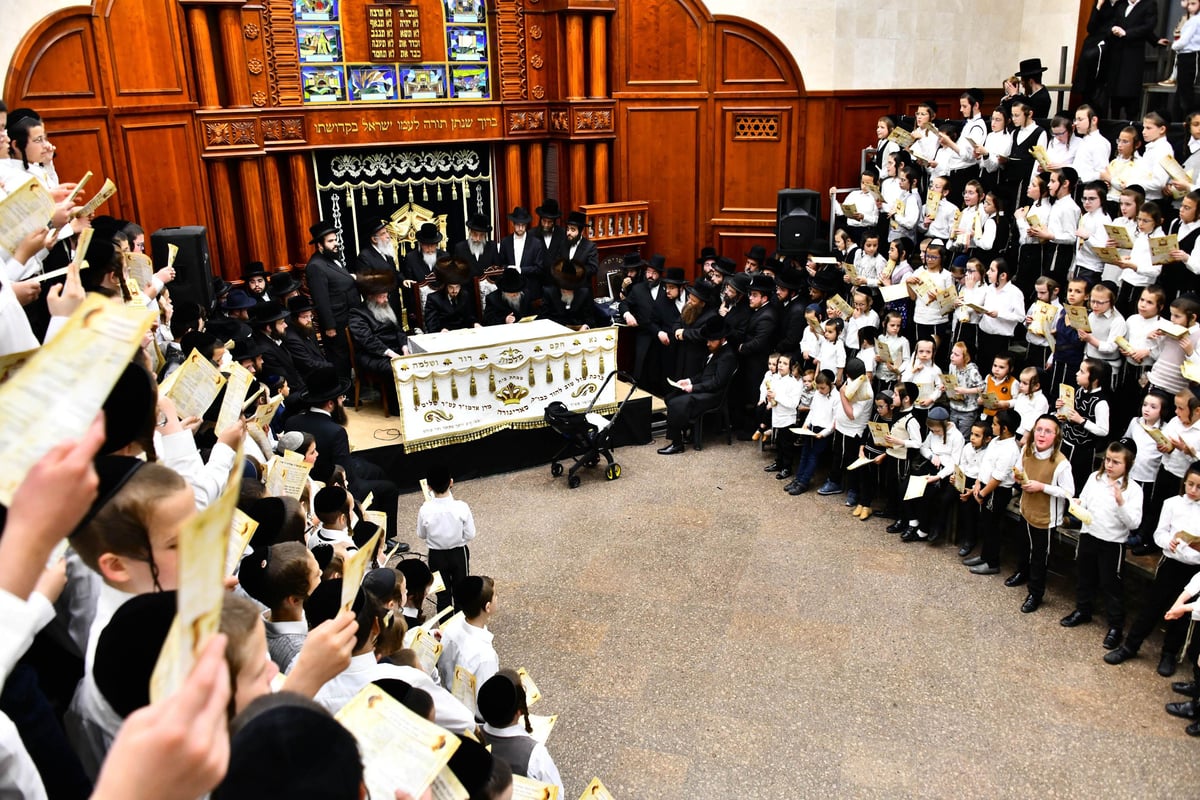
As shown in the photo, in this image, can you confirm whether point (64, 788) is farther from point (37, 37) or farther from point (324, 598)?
point (37, 37)

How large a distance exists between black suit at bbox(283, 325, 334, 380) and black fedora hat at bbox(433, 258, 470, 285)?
2242mm

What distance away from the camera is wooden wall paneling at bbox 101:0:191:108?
9.95m

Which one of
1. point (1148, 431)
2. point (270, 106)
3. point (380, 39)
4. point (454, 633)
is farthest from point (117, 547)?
point (380, 39)

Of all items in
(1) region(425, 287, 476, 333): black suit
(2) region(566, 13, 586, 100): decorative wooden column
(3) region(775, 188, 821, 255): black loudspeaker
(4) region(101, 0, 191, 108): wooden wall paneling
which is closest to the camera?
(4) region(101, 0, 191, 108): wooden wall paneling

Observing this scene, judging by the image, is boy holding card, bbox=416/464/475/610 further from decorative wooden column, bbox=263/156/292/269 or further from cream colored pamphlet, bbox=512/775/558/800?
decorative wooden column, bbox=263/156/292/269

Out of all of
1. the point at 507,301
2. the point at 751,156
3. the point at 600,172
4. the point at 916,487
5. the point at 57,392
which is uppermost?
the point at 57,392

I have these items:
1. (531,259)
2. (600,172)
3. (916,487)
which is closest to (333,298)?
(531,259)

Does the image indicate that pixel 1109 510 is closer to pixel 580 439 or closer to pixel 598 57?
pixel 580 439

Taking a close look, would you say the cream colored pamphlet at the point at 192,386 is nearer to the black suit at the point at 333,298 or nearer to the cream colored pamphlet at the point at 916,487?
the cream colored pamphlet at the point at 916,487

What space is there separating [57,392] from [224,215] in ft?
34.8

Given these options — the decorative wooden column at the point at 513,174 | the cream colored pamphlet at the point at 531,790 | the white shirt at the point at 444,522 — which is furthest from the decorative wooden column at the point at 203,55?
the cream colored pamphlet at the point at 531,790

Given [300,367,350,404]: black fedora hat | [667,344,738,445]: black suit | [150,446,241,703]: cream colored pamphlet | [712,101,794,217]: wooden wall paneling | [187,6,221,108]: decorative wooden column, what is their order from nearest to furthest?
[150,446,241,703]: cream colored pamphlet, [300,367,350,404]: black fedora hat, [187,6,221,108]: decorative wooden column, [667,344,738,445]: black suit, [712,101,794,217]: wooden wall paneling

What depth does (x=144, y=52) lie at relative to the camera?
10.2 m

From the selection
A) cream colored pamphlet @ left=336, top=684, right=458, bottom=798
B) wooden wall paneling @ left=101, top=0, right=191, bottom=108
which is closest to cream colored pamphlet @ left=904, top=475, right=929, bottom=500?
cream colored pamphlet @ left=336, top=684, right=458, bottom=798
